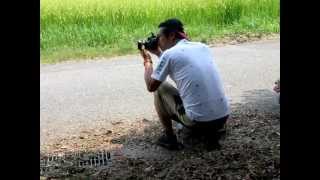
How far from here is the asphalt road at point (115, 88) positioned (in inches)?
247

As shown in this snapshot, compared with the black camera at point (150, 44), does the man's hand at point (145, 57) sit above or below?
below

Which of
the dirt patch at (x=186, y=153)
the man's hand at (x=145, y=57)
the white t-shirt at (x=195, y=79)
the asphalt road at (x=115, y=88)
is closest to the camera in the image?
the dirt patch at (x=186, y=153)

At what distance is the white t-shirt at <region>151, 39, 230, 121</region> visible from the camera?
457 cm

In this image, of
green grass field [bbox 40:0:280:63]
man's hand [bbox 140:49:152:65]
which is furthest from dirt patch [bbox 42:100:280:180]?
green grass field [bbox 40:0:280:63]

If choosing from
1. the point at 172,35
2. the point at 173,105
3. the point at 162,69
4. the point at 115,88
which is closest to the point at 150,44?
the point at 172,35

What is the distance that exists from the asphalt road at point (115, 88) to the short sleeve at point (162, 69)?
1.50 m

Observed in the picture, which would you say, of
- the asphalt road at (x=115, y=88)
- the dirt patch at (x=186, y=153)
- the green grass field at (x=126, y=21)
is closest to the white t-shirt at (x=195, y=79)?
the dirt patch at (x=186, y=153)

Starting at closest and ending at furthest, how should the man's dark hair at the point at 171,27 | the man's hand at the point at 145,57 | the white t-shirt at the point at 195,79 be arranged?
1. the white t-shirt at the point at 195,79
2. the man's dark hair at the point at 171,27
3. the man's hand at the point at 145,57

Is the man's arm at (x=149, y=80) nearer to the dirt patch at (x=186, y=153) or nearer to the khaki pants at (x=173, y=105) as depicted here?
the khaki pants at (x=173, y=105)

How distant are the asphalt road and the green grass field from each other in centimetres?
88

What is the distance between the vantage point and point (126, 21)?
11.8m
